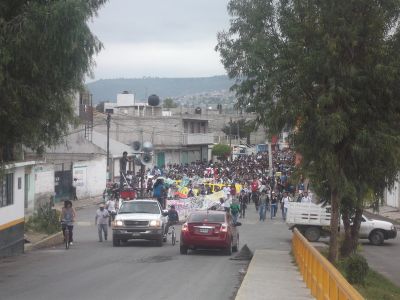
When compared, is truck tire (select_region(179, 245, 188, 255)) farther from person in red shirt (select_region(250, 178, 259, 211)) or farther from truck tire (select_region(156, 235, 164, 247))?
person in red shirt (select_region(250, 178, 259, 211))

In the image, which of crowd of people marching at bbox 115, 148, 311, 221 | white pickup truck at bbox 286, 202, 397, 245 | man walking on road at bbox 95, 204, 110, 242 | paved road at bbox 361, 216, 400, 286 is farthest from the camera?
crowd of people marching at bbox 115, 148, 311, 221

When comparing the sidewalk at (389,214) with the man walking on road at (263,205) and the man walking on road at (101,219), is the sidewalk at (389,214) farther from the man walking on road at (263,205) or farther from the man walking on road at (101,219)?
the man walking on road at (101,219)

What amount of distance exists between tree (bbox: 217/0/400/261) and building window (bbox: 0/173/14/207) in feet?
28.5

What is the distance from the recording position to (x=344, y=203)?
66.8 feet

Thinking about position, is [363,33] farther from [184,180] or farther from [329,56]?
[184,180]

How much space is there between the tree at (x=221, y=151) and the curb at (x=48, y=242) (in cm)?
7471

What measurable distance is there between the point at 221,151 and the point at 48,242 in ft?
250

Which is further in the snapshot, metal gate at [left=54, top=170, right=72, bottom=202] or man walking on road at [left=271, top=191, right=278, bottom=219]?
metal gate at [left=54, top=170, right=72, bottom=202]

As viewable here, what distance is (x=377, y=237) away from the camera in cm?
3259

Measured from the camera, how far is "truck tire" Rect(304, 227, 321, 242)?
105ft

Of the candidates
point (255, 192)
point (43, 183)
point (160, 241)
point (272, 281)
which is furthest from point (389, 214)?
point (272, 281)

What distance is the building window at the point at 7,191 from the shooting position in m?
22.2

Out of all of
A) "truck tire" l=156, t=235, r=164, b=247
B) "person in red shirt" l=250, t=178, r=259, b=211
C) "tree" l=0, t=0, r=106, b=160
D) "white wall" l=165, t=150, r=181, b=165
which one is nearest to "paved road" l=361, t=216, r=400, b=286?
"truck tire" l=156, t=235, r=164, b=247

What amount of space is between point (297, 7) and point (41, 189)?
30.3m
